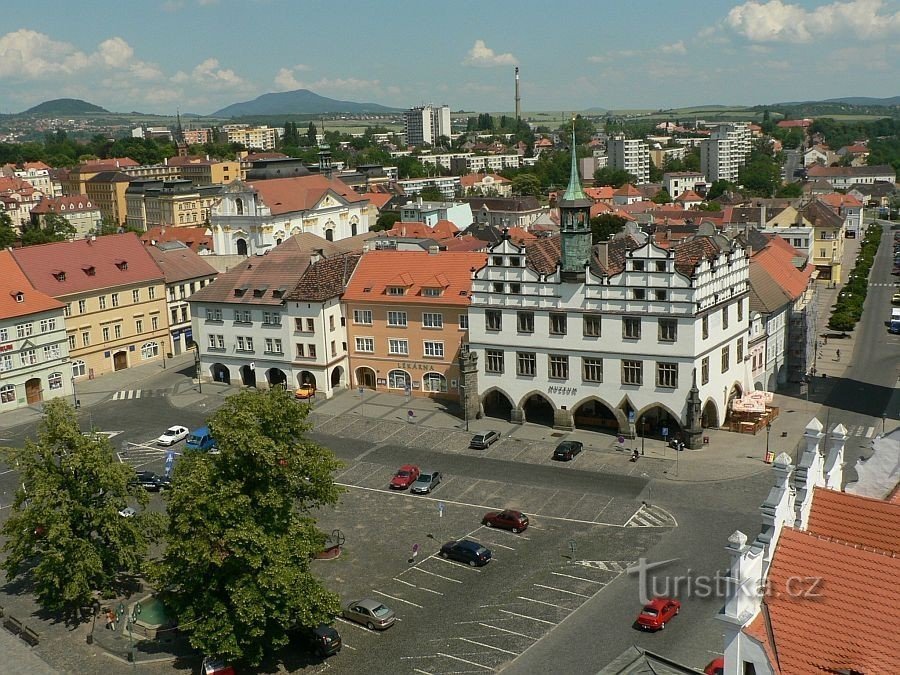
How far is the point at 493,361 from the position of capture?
230 ft

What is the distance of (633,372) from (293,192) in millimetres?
78648

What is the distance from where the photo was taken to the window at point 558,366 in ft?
221

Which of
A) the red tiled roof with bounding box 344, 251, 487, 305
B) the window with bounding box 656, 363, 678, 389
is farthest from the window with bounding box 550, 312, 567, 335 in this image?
the red tiled roof with bounding box 344, 251, 487, 305

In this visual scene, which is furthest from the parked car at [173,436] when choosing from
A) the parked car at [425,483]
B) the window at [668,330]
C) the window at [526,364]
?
the window at [668,330]

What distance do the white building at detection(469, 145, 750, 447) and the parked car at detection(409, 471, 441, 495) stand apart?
42.8ft

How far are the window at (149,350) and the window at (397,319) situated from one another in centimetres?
2908

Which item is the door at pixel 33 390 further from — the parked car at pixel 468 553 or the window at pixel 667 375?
the window at pixel 667 375

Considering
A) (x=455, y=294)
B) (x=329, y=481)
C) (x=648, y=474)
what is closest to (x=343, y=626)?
(x=329, y=481)

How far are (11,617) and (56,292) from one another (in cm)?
4721

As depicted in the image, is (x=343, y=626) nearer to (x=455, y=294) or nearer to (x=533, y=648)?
(x=533, y=648)

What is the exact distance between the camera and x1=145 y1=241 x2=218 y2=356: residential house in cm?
9606

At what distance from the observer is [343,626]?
41938 mm

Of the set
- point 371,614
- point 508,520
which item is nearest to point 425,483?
point 508,520

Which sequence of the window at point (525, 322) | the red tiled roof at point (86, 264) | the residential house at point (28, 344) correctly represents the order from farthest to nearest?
the red tiled roof at point (86, 264), the residential house at point (28, 344), the window at point (525, 322)
